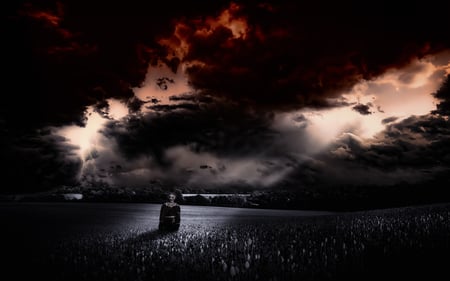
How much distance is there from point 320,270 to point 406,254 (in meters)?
3.80

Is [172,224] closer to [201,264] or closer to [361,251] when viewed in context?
[201,264]

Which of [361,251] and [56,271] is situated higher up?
[361,251]

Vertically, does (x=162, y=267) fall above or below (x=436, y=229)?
below

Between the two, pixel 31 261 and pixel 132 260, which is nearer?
pixel 132 260

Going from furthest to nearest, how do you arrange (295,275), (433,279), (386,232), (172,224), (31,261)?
(172,224), (386,232), (31,261), (295,275), (433,279)

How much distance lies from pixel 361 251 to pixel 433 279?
322 cm

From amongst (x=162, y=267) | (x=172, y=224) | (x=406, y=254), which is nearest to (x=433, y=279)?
(x=406, y=254)

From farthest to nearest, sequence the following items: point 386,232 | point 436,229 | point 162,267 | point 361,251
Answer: point 386,232, point 436,229, point 361,251, point 162,267

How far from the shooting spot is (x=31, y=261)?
1361cm

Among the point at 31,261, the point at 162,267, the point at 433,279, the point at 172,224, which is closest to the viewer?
the point at 433,279

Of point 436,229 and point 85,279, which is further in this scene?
point 436,229

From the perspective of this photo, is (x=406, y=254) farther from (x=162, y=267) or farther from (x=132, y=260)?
(x=132, y=260)

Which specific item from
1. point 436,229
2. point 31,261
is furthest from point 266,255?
point 31,261

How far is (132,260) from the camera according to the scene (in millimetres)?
11984
